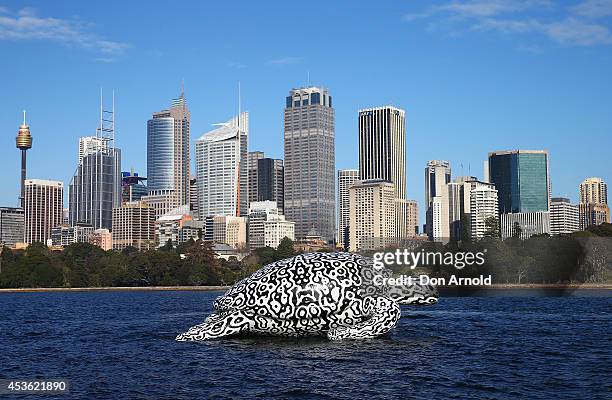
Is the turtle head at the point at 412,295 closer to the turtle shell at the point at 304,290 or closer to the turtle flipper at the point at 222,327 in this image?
the turtle shell at the point at 304,290

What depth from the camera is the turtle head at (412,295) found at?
2527 cm

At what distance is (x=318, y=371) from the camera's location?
757 inches

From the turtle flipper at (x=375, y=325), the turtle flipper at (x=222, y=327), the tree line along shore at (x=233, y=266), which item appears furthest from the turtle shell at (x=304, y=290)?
the tree line along shore at (x=233, y=266)

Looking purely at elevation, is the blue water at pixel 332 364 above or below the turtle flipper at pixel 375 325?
below

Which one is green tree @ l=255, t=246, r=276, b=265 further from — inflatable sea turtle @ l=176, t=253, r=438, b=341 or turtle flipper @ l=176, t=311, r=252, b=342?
inflatable sea turtle @ l=176, t=253, r=438, b=341

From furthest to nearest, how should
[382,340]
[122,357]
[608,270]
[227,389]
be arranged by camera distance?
1. [608,270]
2. [382,340]
3. [122,357]
4. [227,389]

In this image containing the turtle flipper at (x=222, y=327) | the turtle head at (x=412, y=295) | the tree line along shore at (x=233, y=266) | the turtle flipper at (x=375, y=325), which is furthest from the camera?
the tree line along shore at (x=233, y=266)

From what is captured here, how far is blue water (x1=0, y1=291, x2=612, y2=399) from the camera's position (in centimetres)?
1741

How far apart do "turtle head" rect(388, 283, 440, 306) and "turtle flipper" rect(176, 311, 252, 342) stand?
15.3ft

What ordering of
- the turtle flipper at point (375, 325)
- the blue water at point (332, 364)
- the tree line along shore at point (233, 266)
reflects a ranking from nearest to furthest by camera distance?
the blue water at point (332, 364)
the turtle flipper at point (375, 325)
the tree line along shore at point (233, 266)

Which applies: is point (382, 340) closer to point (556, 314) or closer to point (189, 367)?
point (189, 367)

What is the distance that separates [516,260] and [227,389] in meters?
80.3

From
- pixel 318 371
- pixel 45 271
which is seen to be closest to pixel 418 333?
pixel 318 371

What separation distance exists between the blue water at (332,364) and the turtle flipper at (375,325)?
27 centimetres
